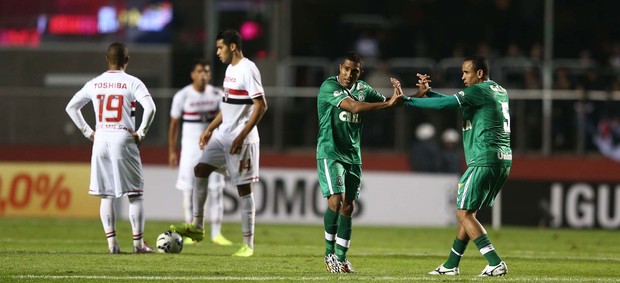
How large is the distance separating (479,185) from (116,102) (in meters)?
4.05

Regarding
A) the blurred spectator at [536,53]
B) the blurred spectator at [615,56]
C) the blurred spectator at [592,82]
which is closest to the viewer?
the blurred spectator at [592,82]

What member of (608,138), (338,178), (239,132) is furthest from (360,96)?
(608,138)

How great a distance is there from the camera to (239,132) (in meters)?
14.0

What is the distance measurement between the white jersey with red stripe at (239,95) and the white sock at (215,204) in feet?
8.97

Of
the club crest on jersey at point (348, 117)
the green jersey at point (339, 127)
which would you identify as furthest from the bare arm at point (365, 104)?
the club crest on jersey at point (348, 117)

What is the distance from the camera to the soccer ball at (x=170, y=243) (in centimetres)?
1395

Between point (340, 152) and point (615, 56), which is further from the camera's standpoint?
point (615, 56)

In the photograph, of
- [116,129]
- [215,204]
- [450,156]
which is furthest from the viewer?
[450,156]

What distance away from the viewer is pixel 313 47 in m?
26.8

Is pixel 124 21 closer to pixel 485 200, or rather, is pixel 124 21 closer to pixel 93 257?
pixel 93 257

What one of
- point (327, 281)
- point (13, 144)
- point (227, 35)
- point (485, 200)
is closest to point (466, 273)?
point (485, 200)

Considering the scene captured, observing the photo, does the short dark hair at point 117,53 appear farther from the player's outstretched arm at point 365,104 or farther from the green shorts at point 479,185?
the green shorts at point 479,185

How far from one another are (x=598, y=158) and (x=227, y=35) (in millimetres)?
12061

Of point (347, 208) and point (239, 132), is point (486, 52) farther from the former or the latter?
point (347, 208)
